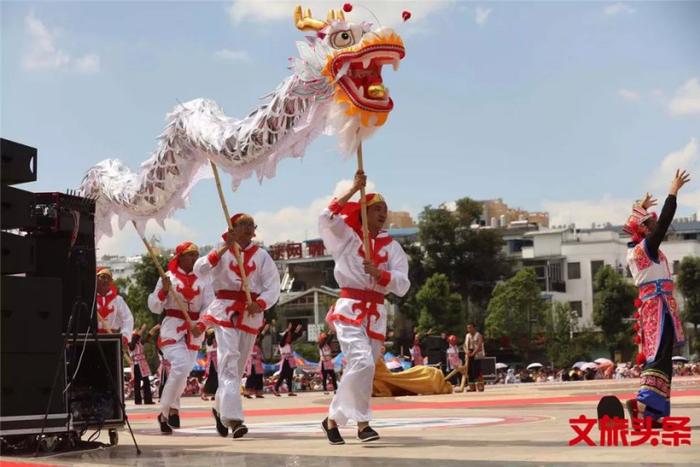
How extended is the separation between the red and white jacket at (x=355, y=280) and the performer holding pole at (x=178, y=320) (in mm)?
2815

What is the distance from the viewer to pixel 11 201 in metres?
8.38

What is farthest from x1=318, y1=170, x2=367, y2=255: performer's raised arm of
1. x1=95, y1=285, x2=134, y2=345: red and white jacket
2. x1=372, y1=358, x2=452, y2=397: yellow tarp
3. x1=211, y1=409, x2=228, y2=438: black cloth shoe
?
x1=372, y1=358, x2=452, y2=397: yellow tarp

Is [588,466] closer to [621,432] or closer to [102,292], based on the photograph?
[621,432]

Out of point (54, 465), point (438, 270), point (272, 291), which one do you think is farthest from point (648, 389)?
point (438, 270)

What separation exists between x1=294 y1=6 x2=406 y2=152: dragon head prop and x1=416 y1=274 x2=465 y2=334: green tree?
171 feet

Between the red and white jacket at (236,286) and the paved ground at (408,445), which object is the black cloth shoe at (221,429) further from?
the red and white jacket at (236,286)

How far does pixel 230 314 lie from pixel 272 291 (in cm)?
48

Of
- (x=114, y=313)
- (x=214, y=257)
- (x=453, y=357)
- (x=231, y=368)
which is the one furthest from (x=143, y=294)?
(x=231, y=368)

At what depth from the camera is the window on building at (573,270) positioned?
73644mm

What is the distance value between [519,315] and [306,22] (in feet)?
172

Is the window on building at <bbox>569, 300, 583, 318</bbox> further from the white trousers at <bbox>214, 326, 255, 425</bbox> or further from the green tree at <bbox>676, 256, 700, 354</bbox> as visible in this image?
the white trousers at <bbox>214, 326, 255, 425</bbox>

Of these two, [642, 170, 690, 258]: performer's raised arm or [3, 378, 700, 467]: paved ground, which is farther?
[642, 170, 690, 258]: performer's raised arm

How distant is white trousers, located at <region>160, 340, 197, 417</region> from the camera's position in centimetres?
1093

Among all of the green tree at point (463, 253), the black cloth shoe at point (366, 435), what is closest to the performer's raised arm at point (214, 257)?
the black cloth shoe at point (366, 435)
